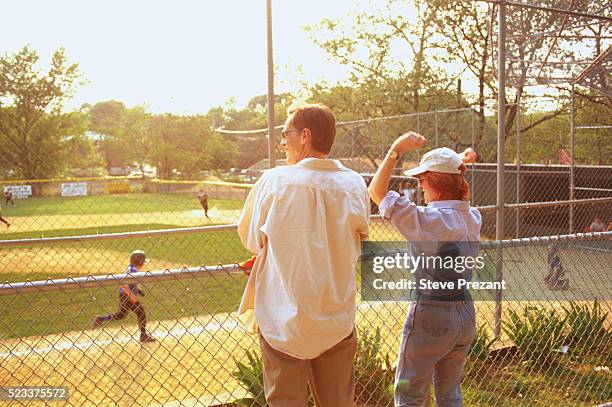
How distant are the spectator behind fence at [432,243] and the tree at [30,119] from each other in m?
13.6

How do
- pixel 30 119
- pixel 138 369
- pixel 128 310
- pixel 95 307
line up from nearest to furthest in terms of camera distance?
A: pixel 138 369
pixel 128 310
pixel 95 307
pixel 30 119

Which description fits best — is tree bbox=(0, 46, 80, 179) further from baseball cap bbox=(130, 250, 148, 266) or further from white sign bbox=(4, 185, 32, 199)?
baseball cap bbox=(130, 250, 148, 266)

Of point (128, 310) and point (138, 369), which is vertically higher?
point (128, 310)

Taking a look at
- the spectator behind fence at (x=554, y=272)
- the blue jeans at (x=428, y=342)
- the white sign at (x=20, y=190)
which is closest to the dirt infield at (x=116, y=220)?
the white sign at (x=20, y=190)

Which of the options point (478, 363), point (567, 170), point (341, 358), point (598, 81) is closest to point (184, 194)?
point (567, 170)

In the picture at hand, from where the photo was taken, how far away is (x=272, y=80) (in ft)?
15.9

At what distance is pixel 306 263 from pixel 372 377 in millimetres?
2677

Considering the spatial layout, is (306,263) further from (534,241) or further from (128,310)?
(128,310)

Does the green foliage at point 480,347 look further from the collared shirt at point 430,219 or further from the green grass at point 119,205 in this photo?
the green grass at point 119,205

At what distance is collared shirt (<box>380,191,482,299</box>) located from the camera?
2.67 meters

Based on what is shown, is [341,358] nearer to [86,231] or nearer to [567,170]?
[567,170]

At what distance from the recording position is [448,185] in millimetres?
2812

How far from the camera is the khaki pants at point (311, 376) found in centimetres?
232

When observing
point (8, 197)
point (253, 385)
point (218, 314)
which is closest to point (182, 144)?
point (8, 197)
